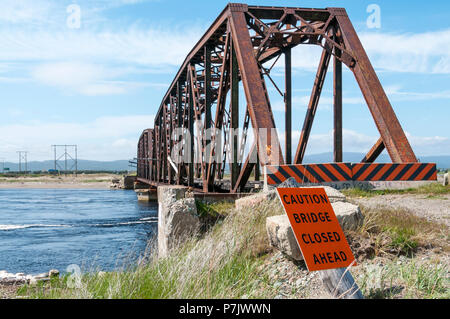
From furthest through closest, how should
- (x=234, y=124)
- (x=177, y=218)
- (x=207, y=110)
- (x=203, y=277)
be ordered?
(x=207, y=110), (x=234, y=124), (x=177, y=218), (x=203, y=277)

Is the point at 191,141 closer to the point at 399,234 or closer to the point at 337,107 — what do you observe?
the point at 337,107

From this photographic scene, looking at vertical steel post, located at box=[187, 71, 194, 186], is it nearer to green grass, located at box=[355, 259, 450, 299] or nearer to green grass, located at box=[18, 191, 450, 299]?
green grass, located at box=[18, 191, 450, 299]

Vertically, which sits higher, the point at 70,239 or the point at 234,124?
the point at 234,124

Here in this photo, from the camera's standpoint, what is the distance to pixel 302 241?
4.48 meters

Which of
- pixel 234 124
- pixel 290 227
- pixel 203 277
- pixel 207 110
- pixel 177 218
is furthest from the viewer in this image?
pixel 207 110

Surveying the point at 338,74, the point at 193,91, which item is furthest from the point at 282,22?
the point at 193,91

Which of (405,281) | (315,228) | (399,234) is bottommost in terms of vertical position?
(405,281)

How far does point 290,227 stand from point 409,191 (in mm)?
7173

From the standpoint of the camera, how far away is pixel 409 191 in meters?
11.6

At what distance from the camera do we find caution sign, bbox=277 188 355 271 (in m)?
4.49

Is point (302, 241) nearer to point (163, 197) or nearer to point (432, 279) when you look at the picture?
point (432, 279)

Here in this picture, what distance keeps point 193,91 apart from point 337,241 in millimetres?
14296

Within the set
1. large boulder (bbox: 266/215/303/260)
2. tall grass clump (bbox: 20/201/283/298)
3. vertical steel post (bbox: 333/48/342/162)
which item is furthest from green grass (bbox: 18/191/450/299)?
vertical steel post (bbox: 333/48/342/162)

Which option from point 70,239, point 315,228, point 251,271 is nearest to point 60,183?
point 70,239
